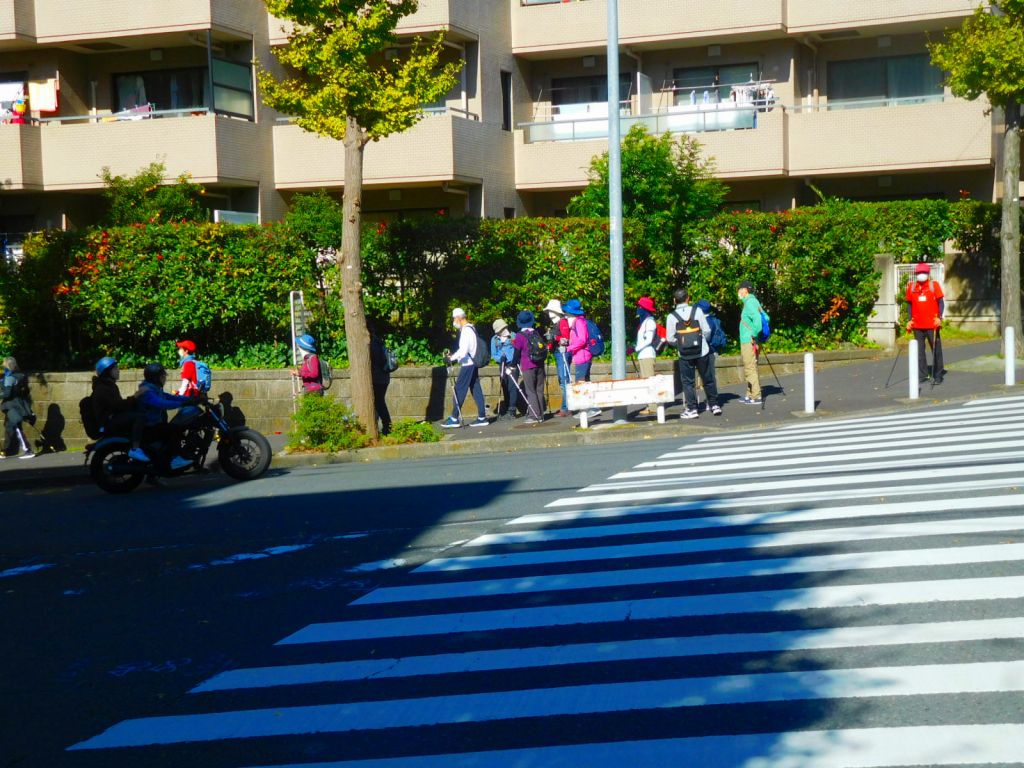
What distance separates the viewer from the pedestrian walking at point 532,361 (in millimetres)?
18688

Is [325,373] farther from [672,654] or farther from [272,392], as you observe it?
[672,654]

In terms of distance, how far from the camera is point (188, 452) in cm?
1520

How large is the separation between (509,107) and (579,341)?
1231 centimetres

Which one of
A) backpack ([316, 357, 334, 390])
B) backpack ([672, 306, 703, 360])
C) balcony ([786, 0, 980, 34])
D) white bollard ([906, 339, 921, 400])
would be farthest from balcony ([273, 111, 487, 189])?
white bollard ([906, 339, 921, 400])

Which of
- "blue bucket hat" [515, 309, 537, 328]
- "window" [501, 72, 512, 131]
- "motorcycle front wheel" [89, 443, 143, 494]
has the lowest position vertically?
"motorcycle front wheel" [89, 443, 143, 494]

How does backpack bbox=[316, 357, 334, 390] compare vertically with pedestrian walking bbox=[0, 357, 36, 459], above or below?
above

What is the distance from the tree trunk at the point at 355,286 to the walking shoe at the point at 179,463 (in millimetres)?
3156

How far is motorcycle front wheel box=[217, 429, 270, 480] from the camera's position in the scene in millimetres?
15312

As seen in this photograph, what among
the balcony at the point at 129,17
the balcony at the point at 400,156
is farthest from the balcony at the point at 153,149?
the balcony at the point at 129,17

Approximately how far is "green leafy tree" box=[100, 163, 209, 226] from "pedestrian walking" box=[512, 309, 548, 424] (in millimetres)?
9208

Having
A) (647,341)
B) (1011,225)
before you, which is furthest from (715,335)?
(1011,225)

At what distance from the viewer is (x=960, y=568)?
7512 mm

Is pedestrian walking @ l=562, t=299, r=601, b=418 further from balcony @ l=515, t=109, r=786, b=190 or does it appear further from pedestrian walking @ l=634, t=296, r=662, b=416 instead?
balcony @ l=515, t=109, r=786, b=190

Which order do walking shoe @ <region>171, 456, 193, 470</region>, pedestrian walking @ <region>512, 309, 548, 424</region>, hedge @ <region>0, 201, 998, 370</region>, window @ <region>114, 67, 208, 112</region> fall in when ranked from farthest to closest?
window @ <region>114, 67, 208, 112</region>, hedge @ <region>0, 201, 998, 370</region>, pedestrian walking @ <region>512, 309, 548, 424</region>, walking shoe @ <region>171, 456, 193, 470</region>
